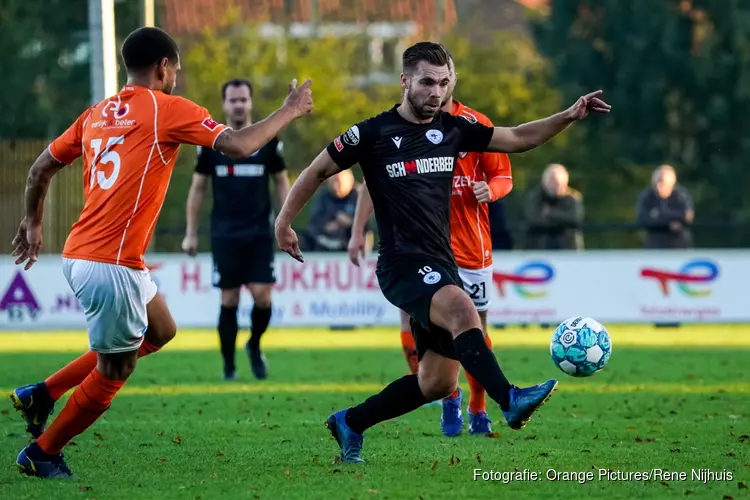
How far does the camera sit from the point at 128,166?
22.9 ft

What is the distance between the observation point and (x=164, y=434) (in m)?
8.95

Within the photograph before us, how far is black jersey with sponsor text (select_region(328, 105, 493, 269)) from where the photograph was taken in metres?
7.29

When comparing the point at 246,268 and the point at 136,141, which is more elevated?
the point at 136,141

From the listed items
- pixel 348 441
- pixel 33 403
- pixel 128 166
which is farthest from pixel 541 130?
pixel 33 403

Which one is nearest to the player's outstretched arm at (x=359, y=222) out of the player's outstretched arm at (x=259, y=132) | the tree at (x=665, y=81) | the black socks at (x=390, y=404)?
the black socks at (x=390, y=404)

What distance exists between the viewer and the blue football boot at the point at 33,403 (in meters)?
8.10

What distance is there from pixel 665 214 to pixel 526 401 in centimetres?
1486

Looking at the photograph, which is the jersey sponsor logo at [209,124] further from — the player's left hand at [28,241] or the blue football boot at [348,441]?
the blue football boot at [348,441]

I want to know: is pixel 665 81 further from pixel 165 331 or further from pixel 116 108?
pixel 116 108

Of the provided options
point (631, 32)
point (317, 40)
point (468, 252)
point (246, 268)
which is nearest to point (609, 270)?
point (246, 268)

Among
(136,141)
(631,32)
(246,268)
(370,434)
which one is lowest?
(370,434)

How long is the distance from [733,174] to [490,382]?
3004 centimetres

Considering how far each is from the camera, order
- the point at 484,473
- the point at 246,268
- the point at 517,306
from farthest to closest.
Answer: the point at 517,306 → the point at 246,268 → the point at 484,473

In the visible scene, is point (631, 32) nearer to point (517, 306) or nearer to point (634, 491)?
point (517, 306)
